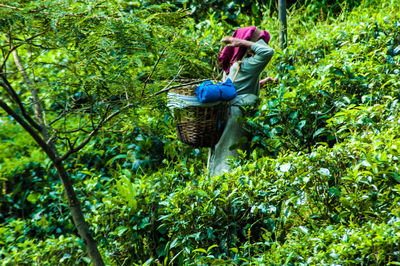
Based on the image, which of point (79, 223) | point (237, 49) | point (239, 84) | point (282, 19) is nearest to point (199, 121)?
point (239, 84)

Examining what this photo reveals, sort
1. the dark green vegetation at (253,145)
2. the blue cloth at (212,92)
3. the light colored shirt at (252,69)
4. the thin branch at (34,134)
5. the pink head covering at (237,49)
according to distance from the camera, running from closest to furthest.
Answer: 1. the dark green vegetation at (253,145)
2. the thin branch at (34,134)
3. the blue cloth at (212,92)
4. the light colored shirt at (252,69)
5. the pink head covering at (237,49)

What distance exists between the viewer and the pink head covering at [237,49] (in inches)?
142

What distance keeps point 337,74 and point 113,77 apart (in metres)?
1.84

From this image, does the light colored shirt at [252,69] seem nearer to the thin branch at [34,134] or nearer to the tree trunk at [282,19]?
the tree trunk at [282,19]

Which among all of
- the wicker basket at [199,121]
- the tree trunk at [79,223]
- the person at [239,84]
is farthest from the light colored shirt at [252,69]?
the tree trunk at [79,223]

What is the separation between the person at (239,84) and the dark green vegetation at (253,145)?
0.21m

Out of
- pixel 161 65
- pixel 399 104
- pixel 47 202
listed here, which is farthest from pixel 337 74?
pixel 47 202

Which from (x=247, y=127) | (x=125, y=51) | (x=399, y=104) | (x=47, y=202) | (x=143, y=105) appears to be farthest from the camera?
(x=47, y=202)

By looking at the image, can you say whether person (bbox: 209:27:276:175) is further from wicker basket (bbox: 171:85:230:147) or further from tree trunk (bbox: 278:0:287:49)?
tree trunk (bbox: 278:0:287:49)

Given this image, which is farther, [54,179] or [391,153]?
[54,179]

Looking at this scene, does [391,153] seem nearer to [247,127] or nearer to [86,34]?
[247,127]

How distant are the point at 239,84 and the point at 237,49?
1.06ft

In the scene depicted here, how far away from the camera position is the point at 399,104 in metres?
2.88

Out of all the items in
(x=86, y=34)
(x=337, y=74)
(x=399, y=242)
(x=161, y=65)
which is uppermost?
(x=86, y=34)
